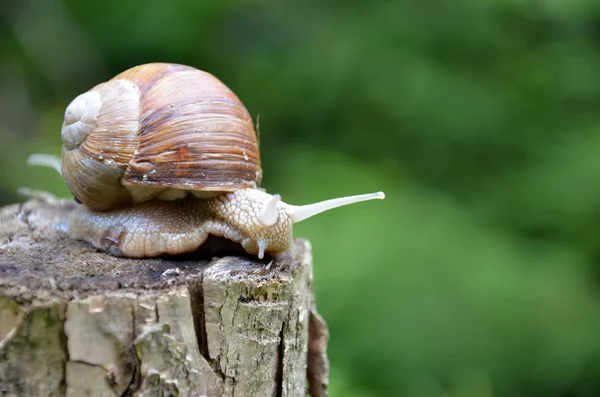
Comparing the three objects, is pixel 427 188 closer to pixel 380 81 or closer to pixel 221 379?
pixel 380 81

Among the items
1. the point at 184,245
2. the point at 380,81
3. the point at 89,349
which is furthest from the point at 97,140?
the point at 380,81

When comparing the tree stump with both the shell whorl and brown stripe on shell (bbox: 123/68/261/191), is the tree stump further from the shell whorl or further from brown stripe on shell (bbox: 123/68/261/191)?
the shell whorl

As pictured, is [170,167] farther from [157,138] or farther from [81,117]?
[81,117]

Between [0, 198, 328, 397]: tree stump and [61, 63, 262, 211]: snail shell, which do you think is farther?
[61, 63, 262, 211]: snail shell

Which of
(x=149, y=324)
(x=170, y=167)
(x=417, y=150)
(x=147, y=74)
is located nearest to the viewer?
(x=149, y=324)

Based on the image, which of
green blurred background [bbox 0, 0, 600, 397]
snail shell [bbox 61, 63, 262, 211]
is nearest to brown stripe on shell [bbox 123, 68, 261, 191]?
snail shell [bbox 61, 63, 262, 211]

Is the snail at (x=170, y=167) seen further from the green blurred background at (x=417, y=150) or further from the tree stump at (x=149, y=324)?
the green blurred background at (x=417, y=150)

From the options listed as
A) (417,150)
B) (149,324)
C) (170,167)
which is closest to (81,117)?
(170,167)

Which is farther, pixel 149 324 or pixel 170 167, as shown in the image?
pixel 170 167
